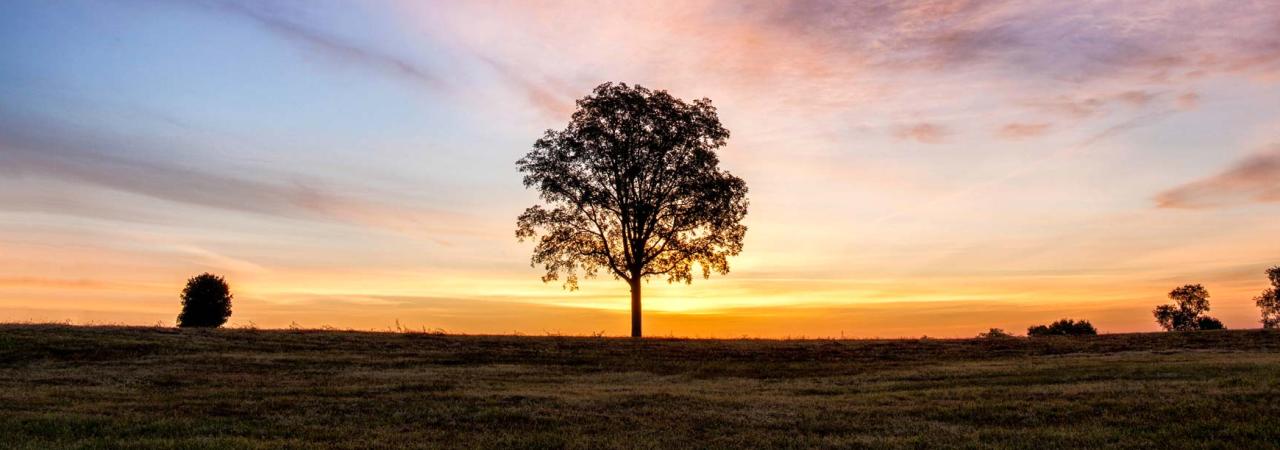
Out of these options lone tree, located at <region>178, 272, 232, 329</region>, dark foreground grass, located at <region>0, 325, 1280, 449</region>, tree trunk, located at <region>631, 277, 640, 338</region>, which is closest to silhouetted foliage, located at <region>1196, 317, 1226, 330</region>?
dark foreground grass, located at <region>0, 325, 1280, 449</region>

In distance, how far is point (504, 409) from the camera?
20.2 metres

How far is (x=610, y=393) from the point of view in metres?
24.3

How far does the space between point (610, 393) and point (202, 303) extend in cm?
3853

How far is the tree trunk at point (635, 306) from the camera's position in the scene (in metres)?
51.8

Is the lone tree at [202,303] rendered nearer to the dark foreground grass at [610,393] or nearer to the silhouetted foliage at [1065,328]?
the dark foreground grass at [610,393]

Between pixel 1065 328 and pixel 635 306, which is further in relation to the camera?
pixel 1065 328

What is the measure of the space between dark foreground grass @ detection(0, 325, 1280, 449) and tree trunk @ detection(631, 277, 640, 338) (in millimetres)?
9530

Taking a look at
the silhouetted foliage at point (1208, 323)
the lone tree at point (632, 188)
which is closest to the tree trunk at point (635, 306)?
the lone tree at point (632, 188)

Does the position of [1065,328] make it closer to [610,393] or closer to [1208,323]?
[1208,323]

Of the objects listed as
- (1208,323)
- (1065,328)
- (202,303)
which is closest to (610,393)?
(202,303)

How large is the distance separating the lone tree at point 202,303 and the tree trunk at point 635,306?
2559 cm

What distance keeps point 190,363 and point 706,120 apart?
32.9 meters

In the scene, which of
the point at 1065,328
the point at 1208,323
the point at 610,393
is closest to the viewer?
the point at 610,393

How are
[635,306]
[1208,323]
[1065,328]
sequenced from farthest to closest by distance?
[1208,323] → [1065,328] → [635,306]
